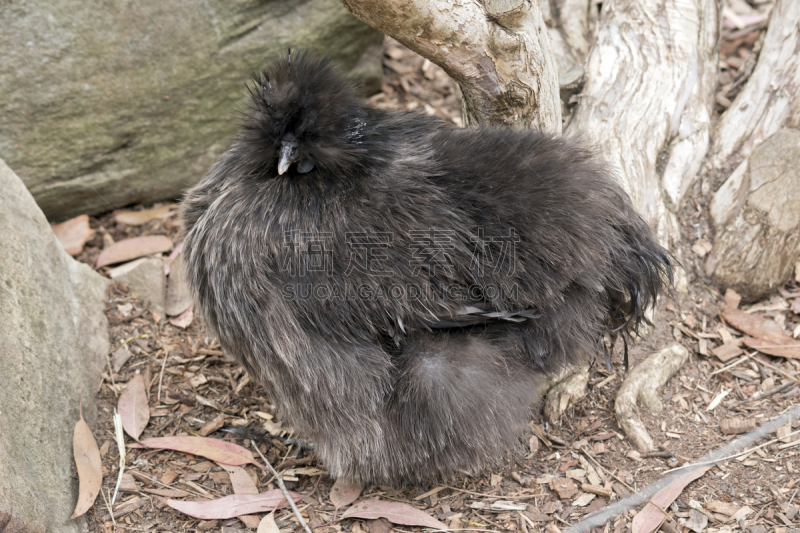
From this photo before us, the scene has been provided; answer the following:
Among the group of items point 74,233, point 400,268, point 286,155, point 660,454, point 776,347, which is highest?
point 286,155

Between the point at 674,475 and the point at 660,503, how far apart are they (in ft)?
0.53

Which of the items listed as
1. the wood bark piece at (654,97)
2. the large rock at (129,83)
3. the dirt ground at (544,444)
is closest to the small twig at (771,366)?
the dirt ground at (544,444)

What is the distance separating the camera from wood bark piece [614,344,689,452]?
2.70m

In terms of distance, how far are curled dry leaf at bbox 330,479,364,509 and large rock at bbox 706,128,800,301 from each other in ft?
6.73

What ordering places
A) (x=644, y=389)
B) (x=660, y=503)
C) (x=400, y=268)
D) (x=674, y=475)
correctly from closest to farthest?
(x=400, y=268), (x=660, y=503), (x=674, y=475), (x=644, y=389)

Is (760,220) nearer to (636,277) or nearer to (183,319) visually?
(636,277)

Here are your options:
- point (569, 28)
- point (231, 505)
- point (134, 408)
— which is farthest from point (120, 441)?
point (569, 28)

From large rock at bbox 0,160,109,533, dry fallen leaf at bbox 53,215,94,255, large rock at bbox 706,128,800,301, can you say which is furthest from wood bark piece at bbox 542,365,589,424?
dry fallen leaf at bbox 53,215,94,255

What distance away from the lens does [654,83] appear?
3352mm

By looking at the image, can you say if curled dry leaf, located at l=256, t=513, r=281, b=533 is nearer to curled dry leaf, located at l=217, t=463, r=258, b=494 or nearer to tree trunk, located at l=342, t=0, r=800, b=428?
curled dry leaf, located at l=217, t=463, r=258, b=494

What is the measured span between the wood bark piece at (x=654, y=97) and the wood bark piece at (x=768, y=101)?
111mm

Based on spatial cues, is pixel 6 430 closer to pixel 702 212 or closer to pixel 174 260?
pixel 174 260

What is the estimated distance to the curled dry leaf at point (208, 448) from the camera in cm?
276

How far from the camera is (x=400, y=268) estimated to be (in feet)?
7.54
